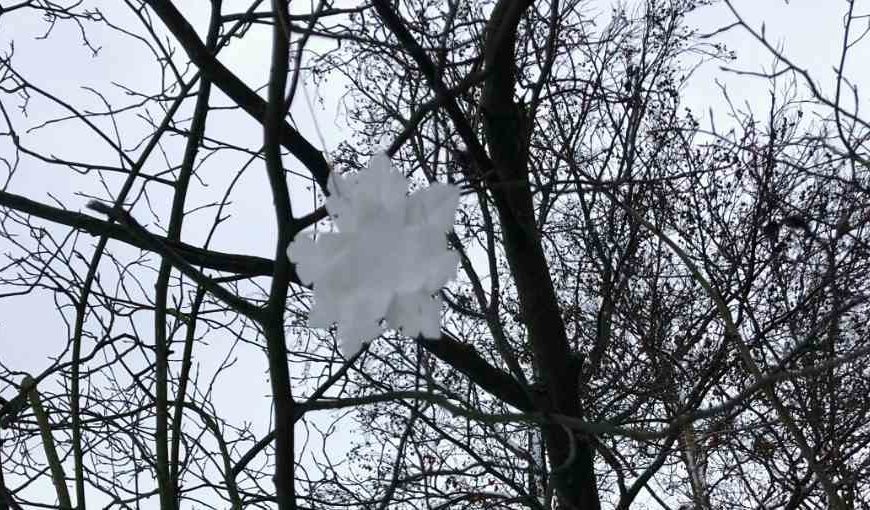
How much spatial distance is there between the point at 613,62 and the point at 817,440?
2.19 meters

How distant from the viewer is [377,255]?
77 cm

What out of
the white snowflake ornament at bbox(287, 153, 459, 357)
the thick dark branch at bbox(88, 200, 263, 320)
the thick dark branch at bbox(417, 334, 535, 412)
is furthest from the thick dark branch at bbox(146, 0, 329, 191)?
the white snowflake ornament at bbox(287, 153, 459, 357)

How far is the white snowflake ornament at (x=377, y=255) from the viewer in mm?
748

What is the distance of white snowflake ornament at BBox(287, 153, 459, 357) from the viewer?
2.45 feet

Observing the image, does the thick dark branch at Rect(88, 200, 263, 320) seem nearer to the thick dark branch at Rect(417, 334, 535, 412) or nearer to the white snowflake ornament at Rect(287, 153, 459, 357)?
the white snowflake ornament at Rect(287, 153, 459, 357)

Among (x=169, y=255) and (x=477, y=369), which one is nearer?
(x=169, y=255)

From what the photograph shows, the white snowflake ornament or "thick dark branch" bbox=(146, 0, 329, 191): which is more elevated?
"thick dark branch" bbox=(146, 0, 329, 191)

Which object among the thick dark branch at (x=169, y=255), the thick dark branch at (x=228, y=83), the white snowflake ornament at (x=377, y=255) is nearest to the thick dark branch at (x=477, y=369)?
the thick dark branch at (x=228, y=83)

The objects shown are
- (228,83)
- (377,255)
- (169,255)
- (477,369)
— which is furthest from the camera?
(477,369)

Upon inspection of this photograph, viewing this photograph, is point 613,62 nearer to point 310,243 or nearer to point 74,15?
point 74,15

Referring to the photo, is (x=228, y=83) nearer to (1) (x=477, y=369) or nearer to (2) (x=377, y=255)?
(1) (x=477, y=369)

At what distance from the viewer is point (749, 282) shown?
4387mm

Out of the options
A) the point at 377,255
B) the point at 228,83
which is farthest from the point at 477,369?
the point at 377,255

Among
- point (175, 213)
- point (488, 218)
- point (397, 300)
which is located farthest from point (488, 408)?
point (397, 300)
